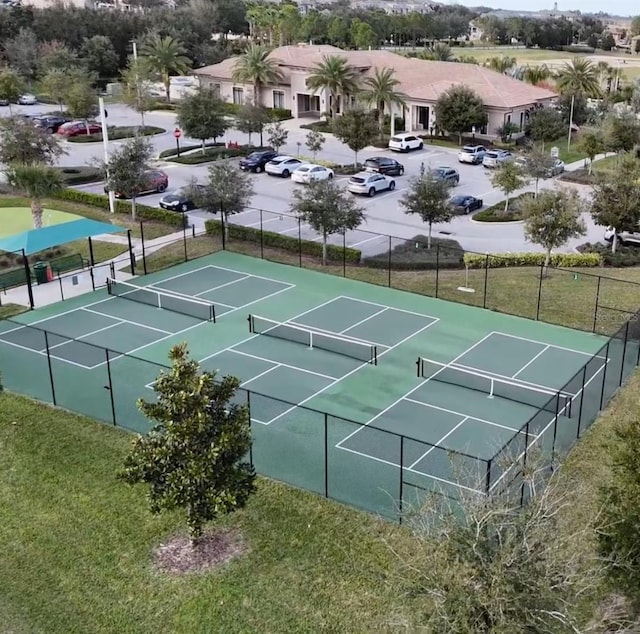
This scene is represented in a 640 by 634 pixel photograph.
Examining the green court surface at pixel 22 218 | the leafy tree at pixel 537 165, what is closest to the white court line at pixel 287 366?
the green court surface at pixel 22 218

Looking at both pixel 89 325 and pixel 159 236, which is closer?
pixel 89 325

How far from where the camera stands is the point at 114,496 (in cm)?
1686

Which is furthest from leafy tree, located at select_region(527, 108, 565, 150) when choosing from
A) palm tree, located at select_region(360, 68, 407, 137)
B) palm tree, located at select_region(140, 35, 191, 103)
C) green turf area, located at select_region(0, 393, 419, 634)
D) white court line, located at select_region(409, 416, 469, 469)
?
green turf area, located at select_region(0, 393, 419, 634)

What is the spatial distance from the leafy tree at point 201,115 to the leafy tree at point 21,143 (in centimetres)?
1185

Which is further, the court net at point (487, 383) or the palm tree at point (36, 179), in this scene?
the palm tree at point (36, 179)

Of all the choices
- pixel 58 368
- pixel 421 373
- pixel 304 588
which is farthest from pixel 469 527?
pixel 58 368

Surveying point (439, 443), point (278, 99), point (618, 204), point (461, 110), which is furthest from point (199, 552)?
point (278, 99)

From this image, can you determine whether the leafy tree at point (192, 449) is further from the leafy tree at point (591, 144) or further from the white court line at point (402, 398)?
the leafy tree at point (591, 144)

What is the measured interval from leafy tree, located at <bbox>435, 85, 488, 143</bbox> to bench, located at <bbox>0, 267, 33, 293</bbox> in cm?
3712

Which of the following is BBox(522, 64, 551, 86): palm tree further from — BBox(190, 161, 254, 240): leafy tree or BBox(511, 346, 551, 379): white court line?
BBox(511, 346, 551, 379): white court line

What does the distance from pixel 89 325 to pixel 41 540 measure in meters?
11.7

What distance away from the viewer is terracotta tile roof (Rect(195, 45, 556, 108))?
61.4 metres

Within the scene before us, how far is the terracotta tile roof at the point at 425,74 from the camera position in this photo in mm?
61406

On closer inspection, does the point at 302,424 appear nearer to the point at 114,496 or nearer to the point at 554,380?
the point at 114,496
